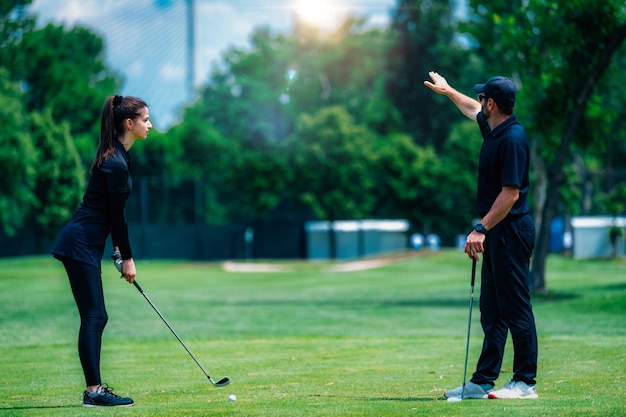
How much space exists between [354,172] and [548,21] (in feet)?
111

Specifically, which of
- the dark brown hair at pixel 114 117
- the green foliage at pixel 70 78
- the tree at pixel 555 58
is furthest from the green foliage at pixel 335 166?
the dark brown hair at pixel 114 117

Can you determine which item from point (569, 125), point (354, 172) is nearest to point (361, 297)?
point (569, 125)

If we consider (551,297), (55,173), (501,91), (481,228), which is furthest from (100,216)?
(55,173)

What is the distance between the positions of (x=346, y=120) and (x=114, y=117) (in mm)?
49260

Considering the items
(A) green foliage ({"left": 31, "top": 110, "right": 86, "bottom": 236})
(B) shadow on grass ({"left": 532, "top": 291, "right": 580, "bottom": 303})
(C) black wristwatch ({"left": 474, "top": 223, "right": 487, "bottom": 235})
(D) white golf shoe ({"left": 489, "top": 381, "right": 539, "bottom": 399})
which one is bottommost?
(B) shadow on grass ({"left": 532, "top": 291, "right": 580, "bottom": 303})

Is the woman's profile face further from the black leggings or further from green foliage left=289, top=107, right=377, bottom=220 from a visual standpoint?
green foliage left=289, top=107, right=377, bottom=220

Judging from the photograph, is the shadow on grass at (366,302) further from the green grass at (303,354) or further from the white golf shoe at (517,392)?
the white golf shoe at (517,392)

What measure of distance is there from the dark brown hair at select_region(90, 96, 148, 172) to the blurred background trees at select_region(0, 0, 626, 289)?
10216 mm

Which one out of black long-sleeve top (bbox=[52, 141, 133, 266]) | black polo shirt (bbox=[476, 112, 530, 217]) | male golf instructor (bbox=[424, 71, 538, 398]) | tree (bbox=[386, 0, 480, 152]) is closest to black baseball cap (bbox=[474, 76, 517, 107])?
male golf instructor (bbox=[424, 71, 538, 398])

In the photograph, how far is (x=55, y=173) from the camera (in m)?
50.4

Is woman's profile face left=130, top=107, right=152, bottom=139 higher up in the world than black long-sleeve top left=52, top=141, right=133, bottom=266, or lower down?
higher up

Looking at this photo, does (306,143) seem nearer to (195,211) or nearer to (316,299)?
(195,211)

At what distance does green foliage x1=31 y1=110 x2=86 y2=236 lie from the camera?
50125 millimetres

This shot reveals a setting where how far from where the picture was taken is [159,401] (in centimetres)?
755
